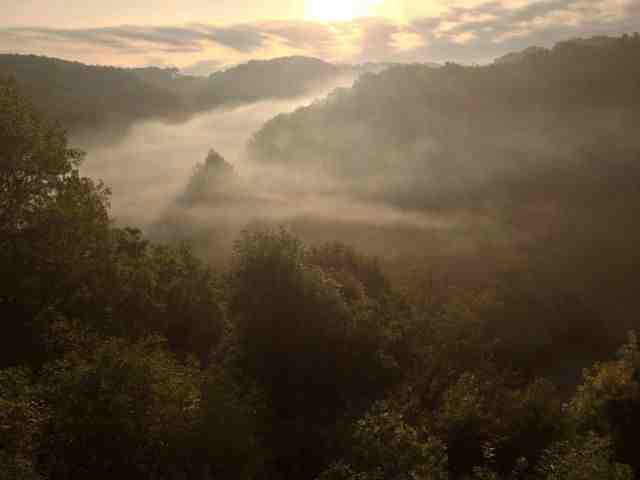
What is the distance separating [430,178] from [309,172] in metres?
43.2

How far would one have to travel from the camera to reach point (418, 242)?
115250 mm

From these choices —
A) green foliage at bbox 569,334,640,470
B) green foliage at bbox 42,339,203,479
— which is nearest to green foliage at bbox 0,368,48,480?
green foliage at bbox 42,339,203,479

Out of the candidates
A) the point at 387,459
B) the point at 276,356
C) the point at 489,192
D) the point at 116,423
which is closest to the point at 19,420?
the point at 116,423

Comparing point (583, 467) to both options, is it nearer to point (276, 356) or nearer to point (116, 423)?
point (116, 423)

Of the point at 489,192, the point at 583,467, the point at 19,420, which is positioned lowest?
the point at 583,467

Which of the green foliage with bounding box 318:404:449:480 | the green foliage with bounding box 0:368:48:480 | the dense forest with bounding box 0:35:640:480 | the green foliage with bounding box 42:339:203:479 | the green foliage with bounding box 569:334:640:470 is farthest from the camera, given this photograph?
the green foliage with bounding box 569:334:640:470

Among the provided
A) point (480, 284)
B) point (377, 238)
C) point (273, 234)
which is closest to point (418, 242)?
point (377, 238)

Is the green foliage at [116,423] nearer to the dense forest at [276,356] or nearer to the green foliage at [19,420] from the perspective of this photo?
the dense forest at [276,356]

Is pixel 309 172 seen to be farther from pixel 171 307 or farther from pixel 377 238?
pixel 171 307

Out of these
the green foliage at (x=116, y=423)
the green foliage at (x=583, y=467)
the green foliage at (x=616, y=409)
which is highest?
the green foliage at (x=116, y=423)

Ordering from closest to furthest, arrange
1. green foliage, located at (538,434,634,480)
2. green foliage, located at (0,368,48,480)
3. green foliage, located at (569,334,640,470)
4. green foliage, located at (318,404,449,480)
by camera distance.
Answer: green foliage, located at (0,368,48,480) < green foliage, located at (318,404,449,480) < green foliage, located at (538,434,634,480) < green foliage, located at (569,334,640,470)

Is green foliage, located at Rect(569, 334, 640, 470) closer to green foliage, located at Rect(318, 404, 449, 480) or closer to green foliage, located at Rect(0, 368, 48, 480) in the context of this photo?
green foliage, located at Rect(318, 404, 449, 480)

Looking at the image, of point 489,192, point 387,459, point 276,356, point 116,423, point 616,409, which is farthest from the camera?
point 489,192

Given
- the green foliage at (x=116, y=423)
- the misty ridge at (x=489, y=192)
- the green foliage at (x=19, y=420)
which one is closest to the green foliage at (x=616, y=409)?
the green foliage at (x=116, y=423)
